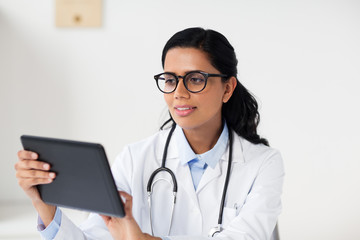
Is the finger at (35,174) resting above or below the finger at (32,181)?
above

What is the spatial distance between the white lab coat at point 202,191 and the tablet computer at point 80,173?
259 mm

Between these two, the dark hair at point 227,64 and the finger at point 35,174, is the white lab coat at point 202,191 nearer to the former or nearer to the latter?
the dark hair at point 227,64

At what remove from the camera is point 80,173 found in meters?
0.91

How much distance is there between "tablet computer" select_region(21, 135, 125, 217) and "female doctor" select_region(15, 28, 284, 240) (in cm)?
19

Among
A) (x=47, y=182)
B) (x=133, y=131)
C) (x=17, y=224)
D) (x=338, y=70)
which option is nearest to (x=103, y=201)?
(x=47, y=182)

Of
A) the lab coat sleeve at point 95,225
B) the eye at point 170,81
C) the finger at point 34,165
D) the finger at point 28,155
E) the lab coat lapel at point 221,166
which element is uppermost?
the eye at point 170,81

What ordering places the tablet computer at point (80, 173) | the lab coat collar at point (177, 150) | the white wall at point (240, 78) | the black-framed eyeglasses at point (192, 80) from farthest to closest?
the white wall at point (240, 78) → the lab coat collar at point (177, 150) → the black-framed eyeglasses at point (192, 80) → the tablet computer at point (80, 173)

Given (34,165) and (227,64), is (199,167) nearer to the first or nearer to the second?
(227,64)

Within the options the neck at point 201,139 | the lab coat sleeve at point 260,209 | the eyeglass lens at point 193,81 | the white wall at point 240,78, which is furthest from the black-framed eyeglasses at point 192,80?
the white wall at point 240,78

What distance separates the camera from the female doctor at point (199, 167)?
1.18 m

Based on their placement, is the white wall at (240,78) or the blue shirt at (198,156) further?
the white wall at (240,78)

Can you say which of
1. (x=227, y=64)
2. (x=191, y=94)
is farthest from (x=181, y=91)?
(x=227, y=64)

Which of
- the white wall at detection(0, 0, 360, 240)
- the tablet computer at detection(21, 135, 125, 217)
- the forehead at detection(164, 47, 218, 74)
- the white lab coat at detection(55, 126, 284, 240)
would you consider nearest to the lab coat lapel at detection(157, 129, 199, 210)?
the white lab coat at detection(55, 126, 284, 240)

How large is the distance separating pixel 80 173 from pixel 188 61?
18.1 inches
